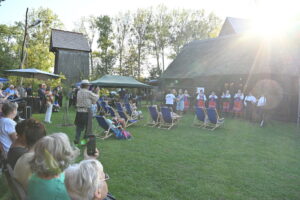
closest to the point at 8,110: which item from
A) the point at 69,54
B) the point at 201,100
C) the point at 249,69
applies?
the point at 201,100

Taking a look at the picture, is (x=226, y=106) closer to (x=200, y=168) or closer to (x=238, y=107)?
(x=238, y=107)

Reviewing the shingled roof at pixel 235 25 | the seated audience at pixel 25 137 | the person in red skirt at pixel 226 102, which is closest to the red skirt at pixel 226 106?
the person in red skirt at pixel 226 102

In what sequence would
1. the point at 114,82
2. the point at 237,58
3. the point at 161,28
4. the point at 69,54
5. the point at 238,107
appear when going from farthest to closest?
the point at 161,28, the point at 69,54, the point at 237,58, the point at 114,82, the point at 238,107

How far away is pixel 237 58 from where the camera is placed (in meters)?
18.4

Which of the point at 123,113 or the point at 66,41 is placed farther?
the point at 66,41

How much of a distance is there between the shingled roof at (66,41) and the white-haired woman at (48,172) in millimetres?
32109

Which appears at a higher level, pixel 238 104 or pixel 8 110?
pixel 238 104

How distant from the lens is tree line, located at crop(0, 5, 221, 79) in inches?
1487

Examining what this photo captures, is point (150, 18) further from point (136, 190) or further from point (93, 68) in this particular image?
point (136, 190)

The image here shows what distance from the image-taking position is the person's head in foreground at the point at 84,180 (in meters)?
1.96

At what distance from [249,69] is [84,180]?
52.9ft

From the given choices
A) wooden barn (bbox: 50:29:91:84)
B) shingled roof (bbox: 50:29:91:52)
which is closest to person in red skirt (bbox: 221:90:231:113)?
wooden barn (bbox: 50:29:91:84)

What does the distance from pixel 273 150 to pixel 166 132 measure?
147 inches

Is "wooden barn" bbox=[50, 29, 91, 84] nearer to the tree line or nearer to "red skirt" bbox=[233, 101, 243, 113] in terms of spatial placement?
the tree line
